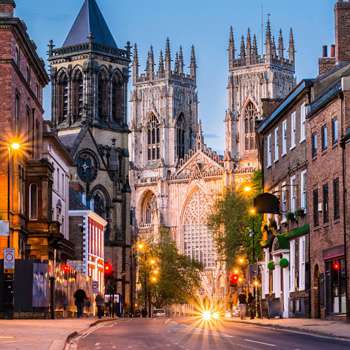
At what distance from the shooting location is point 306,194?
58.3 meters

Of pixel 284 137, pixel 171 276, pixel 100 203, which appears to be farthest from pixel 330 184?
pixel 171 276

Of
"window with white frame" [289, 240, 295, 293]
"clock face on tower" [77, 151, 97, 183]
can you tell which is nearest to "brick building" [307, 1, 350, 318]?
"window with white frame" [289, 240, 295, 293]

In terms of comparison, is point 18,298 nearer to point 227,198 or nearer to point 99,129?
point 227,198

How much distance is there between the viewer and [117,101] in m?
144

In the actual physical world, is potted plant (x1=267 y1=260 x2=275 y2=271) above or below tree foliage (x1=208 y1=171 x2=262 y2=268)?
below

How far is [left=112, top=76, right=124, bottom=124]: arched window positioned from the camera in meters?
143

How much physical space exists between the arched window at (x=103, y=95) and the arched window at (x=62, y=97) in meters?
4.55

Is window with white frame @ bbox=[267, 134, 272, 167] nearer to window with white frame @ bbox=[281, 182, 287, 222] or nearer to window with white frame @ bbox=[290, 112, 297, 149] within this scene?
window with white frame @ bbox=[281, 182, 287, 222]

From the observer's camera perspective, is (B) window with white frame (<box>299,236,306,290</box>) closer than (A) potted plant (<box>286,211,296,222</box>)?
Yes

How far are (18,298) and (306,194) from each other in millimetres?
14195

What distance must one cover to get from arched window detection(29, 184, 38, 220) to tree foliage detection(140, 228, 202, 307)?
88.3 meters

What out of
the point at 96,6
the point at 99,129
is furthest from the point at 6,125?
the point at 96,6

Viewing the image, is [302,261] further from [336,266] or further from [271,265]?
[336,266]

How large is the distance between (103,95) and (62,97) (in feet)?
19.0
